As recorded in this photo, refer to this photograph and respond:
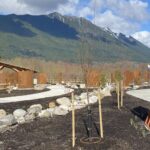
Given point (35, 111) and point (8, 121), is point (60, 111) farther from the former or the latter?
point (8, 121)

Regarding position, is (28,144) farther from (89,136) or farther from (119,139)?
(119,139)

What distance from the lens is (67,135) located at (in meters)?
11.8

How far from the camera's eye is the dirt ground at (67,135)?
416 inches

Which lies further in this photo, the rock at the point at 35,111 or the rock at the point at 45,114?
the rock at the point at 35,111

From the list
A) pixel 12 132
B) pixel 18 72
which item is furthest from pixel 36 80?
pixel 12 132

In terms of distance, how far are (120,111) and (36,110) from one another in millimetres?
3300

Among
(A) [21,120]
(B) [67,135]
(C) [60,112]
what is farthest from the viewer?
(C) [60,112]

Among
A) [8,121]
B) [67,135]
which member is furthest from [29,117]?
[67,135]

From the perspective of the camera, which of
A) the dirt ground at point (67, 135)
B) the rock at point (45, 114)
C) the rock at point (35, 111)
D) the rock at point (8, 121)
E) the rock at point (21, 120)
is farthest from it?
the rock at point (35, 111)

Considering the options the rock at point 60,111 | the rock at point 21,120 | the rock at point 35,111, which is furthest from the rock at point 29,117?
the rock at point 60,111

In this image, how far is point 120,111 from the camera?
1606cm

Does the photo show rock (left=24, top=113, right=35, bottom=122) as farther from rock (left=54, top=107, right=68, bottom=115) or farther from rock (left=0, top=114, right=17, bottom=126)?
rock (left=54, top=107, right=68, bottom=115)

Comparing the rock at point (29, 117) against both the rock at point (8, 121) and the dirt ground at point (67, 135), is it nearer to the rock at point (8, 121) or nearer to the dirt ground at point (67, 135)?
the dirt ground at point (67, 135)

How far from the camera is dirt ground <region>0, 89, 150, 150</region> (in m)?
10.6
